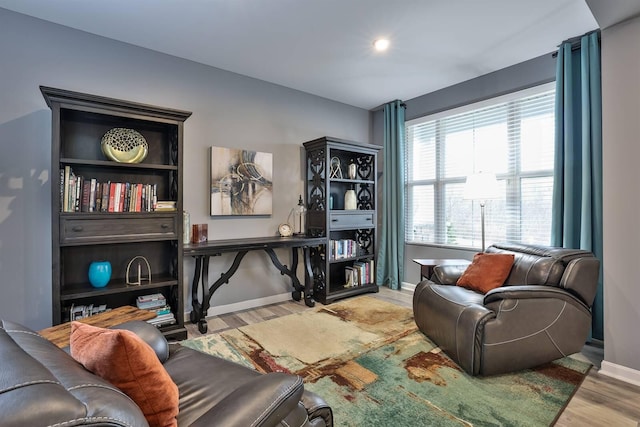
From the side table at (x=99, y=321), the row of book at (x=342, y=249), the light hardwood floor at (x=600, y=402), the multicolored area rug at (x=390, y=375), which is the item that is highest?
the row of book at (x=342, y=249)

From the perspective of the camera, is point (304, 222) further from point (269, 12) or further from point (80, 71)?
point (80, 71)

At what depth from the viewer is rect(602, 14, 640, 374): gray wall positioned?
2.01 metres

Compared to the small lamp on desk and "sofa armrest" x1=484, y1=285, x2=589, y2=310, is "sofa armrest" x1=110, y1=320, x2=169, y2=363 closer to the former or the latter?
"sofa armrest" x1=484, y1=285, x2=589, y2=310

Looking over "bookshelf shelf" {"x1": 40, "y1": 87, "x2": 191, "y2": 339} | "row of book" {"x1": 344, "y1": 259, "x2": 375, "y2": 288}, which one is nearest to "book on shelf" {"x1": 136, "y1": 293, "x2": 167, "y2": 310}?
"bookshelf shelf" {"x1": 40, "y1": 87, "x2": 191, "y2": 339}

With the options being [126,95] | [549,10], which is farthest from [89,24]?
[549,10]

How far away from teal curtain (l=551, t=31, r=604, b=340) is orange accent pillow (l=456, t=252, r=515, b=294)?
0.66m

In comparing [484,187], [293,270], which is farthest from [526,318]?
[293,270]

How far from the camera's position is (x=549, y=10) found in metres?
2.34

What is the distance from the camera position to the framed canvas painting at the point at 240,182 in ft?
10.8

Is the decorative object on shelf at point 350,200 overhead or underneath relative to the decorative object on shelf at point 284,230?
overhead

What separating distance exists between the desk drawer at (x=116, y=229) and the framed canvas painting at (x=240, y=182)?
0.65m

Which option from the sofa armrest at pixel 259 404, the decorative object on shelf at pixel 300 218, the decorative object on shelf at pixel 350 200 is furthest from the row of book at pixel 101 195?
the decorative object on shelf at pixel 350 200

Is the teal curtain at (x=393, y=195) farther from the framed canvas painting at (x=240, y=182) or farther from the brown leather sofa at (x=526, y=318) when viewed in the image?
the brown leather sofa at (x=526, y=318)

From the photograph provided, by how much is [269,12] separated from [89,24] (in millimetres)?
1490
